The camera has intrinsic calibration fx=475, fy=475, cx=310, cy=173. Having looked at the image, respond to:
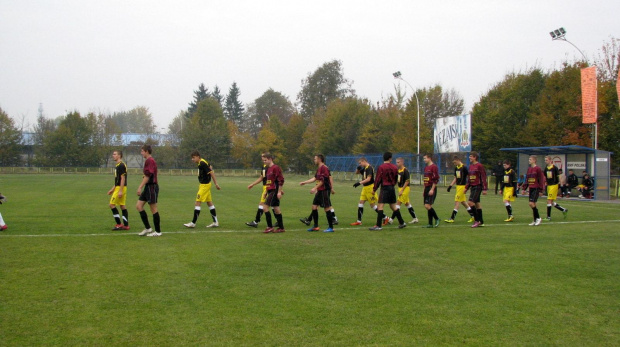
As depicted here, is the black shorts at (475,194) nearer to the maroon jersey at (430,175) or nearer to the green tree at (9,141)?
the maroon jersey at (430,175)

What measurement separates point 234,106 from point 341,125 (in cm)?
4836

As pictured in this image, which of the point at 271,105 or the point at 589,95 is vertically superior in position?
the point at 271,105

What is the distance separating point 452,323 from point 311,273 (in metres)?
2.72

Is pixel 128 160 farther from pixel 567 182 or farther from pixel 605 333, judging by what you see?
pixel 605 333

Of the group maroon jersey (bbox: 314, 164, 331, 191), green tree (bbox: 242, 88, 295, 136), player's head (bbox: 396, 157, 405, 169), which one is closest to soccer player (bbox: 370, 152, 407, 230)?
player's head (bbox: 396, 157, 405, 169)

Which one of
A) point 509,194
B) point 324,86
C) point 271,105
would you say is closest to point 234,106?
point 271,105

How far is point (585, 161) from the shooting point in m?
26.0

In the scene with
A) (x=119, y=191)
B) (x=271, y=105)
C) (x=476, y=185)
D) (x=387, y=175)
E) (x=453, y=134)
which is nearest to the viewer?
(x=119, y=191)

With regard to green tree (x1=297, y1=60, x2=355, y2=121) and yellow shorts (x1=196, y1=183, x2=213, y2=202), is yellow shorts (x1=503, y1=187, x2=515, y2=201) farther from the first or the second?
green tree (x1=297, y1=60, x2=355, y2=121)

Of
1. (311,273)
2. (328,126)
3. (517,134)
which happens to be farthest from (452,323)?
(328,126)

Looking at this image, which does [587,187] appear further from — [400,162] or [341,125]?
[341,125]

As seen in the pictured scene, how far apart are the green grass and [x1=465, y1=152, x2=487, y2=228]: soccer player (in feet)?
4.80

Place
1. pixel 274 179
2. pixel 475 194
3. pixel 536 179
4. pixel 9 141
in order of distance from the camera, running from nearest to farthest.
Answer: pixel 274 179
pixel 475 194
pixel 536 179
pixel 9 141

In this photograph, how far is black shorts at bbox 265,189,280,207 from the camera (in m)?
11.7
